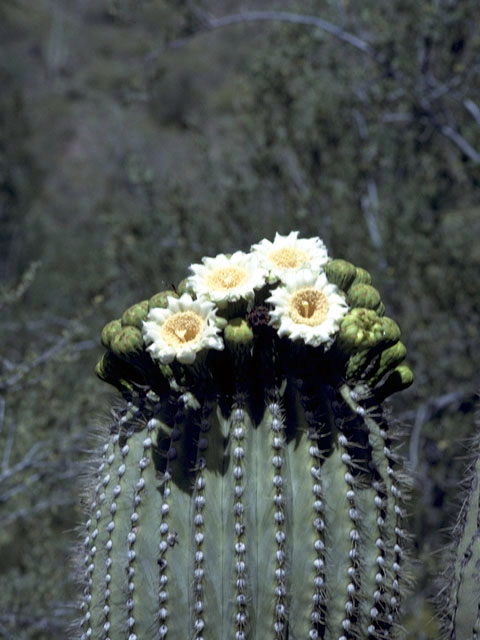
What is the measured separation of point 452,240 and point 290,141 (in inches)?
60.3

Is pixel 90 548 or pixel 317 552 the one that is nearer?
pixel 317 552

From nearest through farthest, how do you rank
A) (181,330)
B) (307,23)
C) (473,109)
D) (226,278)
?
1. (181,330)
2. (226,278)
3. (473,109)
4. (307,23)

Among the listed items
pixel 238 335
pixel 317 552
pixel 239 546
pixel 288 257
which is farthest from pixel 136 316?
pixel 317 552

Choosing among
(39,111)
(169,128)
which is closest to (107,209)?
(169,128)

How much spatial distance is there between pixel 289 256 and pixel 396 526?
33.3 inches

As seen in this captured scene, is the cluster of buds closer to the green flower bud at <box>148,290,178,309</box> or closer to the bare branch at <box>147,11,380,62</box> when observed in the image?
the green flower bud at <box>148,290,178,309</box>

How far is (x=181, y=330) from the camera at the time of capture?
217 centimetres

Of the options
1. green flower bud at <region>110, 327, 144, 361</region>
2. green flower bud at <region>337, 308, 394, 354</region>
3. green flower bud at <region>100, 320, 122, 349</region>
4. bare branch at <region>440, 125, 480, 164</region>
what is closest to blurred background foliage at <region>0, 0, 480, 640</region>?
bare branch at <region>440, 125, 480, 164</region>

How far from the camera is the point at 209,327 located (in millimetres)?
2127

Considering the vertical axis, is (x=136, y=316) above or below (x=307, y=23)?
below

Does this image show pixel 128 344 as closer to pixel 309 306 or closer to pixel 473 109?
pixel 309 306

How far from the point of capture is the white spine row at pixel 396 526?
7.48 feet

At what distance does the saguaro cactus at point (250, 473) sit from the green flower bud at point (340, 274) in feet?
0.25

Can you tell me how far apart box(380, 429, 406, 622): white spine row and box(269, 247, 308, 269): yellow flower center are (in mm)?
550
